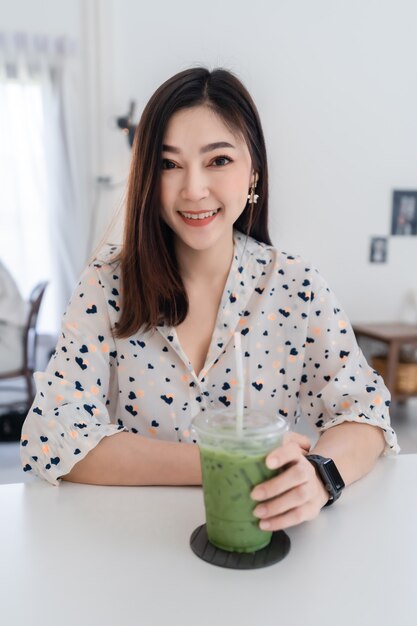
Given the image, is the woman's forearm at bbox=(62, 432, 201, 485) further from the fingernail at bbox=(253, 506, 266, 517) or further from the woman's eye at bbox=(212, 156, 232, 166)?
the woman's eye at bbox=(212, 156, 232, 166)

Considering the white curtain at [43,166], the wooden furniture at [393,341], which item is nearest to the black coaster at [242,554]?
the wooden furniture at [393,341]

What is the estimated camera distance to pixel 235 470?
0.69 meters

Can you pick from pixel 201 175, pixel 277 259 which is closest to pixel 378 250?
pixel 277 259

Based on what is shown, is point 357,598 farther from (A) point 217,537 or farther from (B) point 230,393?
(B) point 230,393

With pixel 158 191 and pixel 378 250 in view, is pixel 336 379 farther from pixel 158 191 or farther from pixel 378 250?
pixel 378 250

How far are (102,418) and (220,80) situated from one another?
2.28 ft

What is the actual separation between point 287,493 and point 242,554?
0.09 meters

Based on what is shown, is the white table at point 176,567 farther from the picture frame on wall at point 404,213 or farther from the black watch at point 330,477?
the picture frame on wall at point 404,213

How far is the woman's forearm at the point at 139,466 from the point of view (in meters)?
0.92

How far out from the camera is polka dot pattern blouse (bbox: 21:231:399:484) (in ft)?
3.75

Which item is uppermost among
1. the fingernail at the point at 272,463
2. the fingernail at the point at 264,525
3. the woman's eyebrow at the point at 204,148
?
the woman's eyebrow at the point at 204,148

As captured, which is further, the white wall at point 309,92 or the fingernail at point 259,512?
the white wall at point 309,92

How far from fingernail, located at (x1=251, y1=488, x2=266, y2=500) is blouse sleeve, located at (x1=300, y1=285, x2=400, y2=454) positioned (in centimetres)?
42

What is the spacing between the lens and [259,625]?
1.91ft
